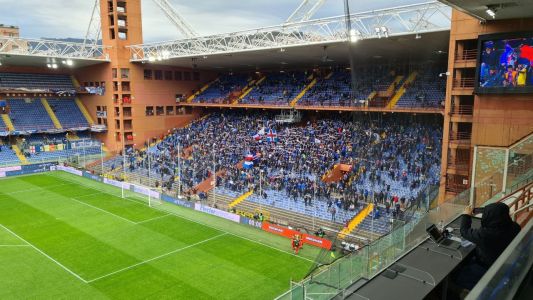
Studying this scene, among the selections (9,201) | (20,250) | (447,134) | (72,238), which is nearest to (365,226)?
(447,134)

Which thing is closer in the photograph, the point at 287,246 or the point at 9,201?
the point at 287,246

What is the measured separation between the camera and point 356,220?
61.4ft

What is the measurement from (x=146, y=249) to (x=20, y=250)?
248 inches

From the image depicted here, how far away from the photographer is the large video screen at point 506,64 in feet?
53.6

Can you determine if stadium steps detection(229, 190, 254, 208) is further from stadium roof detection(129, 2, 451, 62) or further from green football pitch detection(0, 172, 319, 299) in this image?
stadium roof detection(129, 2, 451, 62)

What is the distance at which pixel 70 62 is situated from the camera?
39.9 metres

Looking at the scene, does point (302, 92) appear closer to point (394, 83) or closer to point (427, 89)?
point (427, 89)

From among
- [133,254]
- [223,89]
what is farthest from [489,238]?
[223,89]

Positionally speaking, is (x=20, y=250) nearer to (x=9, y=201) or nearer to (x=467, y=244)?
(x=9, y=201)

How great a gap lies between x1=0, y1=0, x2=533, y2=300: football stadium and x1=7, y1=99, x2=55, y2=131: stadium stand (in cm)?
18

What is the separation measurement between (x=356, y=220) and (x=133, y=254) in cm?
1090

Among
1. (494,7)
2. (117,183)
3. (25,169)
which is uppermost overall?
(494,7)

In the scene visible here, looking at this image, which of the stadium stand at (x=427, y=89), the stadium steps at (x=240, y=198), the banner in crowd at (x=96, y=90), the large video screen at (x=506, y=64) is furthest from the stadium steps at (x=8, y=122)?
the large video screen at (x=506, y=64)

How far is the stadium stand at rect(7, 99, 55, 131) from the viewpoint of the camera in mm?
41562
